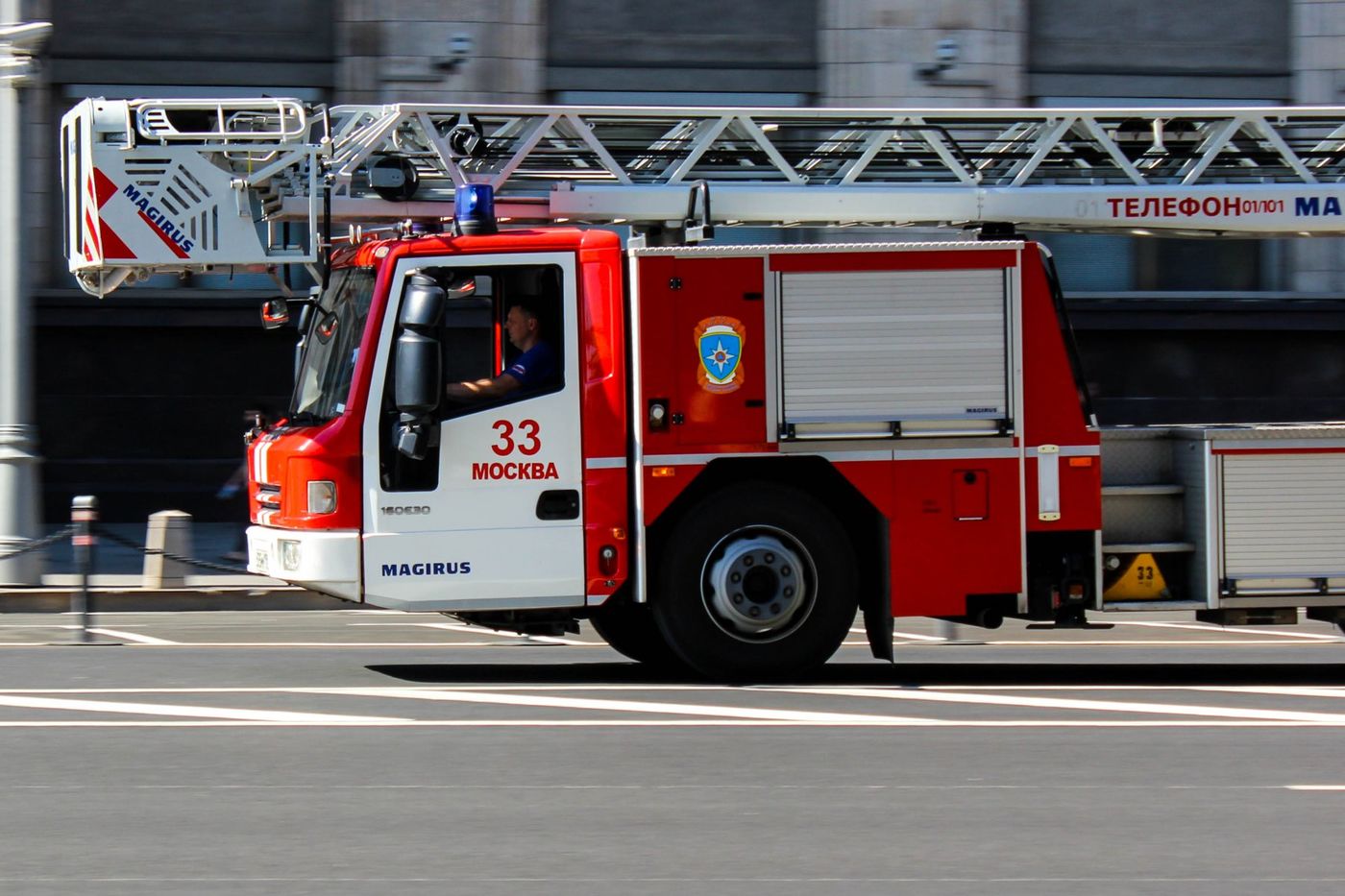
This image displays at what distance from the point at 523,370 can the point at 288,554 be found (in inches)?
62.4

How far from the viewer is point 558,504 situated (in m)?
9.33

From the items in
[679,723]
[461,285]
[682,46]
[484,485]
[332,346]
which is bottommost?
[679,723]

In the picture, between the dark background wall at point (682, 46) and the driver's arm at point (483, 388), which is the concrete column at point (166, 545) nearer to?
the driver's arm at point (483, 388)

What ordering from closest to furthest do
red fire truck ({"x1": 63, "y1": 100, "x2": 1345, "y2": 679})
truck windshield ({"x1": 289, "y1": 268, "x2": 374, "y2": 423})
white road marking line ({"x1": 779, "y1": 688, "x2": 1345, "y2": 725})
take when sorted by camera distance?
white road marking line ({"x1": 779, "y1": 688, "x2": 1345, "y2": 725}), red fire truck ({"x1": 63, "y1": 100, "x2": 1345, "y2": 679}), truck windshield ({"x1": 289, "y1": 268, "x2": 374, "y2": 423})

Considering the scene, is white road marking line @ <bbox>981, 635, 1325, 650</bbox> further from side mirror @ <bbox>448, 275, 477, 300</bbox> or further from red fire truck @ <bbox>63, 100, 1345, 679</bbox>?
side mirror @ <bbox>448, 275, 477, 300</bbox>

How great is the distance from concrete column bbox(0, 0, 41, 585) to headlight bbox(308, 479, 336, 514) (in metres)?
6.48

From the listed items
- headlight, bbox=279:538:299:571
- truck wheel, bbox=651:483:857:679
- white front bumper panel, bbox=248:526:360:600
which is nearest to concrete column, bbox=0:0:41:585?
headlight, bbox=279:538:299:571

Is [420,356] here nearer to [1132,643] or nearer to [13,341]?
[1132,643]

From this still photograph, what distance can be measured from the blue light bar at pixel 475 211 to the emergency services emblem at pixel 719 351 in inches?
50.5

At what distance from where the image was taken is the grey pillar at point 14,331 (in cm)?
1438

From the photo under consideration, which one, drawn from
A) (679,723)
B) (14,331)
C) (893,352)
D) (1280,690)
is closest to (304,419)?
(679,723)

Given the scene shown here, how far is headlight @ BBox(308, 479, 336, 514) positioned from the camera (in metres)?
9.14

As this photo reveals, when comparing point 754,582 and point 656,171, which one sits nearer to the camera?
point 754,582
